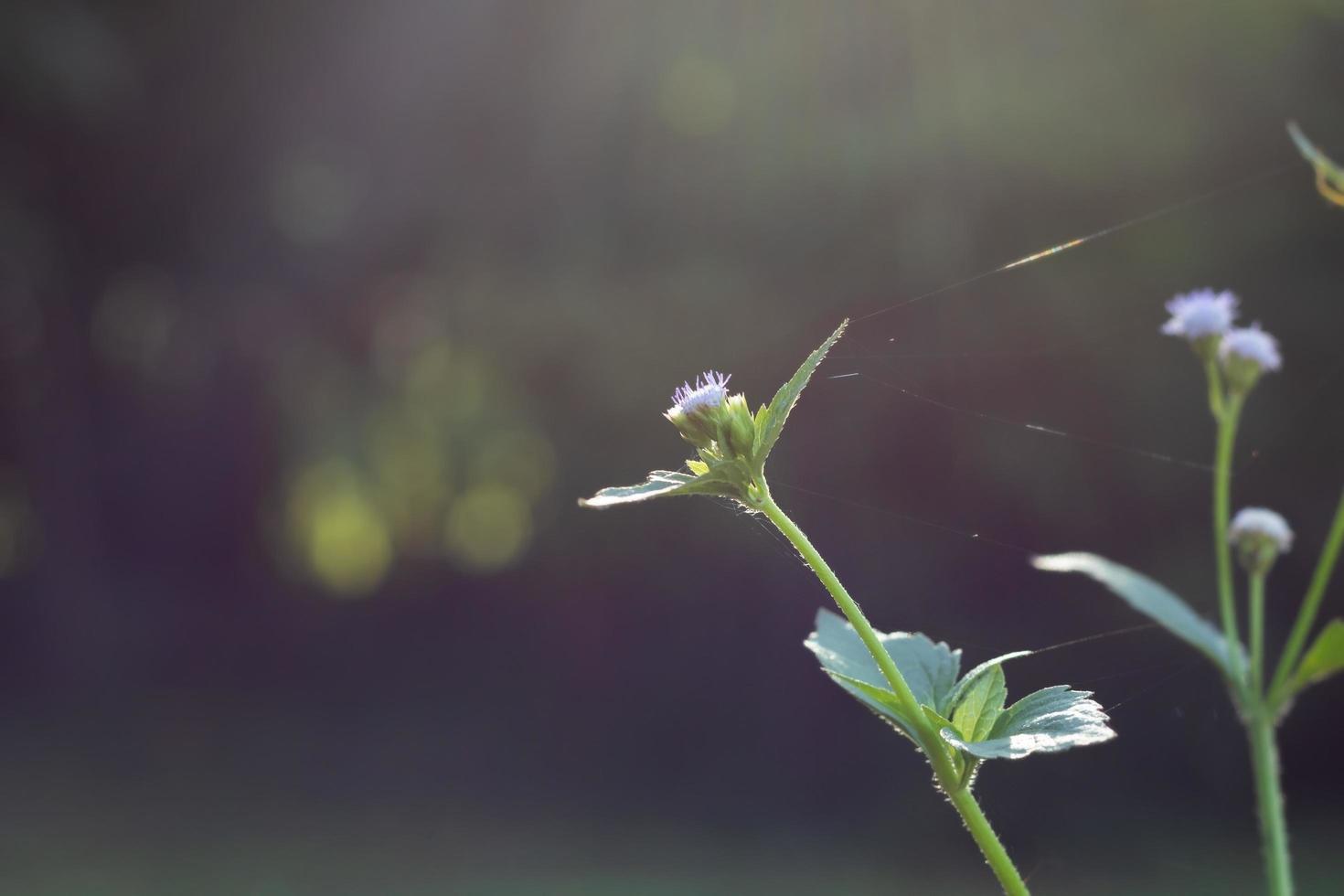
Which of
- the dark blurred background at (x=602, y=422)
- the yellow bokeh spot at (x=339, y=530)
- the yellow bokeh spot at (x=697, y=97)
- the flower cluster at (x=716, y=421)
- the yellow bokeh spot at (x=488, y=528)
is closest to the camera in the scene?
the flower cluster at (x=716, y=421)

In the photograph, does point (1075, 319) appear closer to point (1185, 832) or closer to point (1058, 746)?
point (1185, 832)

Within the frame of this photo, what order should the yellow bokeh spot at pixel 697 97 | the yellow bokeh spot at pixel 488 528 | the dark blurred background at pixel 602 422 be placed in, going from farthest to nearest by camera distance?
the yellow bokeh spot at pixel 488 528 → the yellow bokeh spot at pixel 697 97 → the dark blurred background at pixel 602 422

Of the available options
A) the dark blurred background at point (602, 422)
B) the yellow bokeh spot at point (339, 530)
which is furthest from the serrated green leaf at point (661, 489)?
the yellow bokeh spot at point (339, 530)

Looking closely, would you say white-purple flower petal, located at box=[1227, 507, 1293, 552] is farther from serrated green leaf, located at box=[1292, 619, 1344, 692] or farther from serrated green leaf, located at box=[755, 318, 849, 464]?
serrated green leaf, located at box=[755, 318, 849, 464]

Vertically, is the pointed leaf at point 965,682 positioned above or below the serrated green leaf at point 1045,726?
above

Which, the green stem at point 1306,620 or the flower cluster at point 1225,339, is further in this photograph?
the flower cluster at point 1225,339

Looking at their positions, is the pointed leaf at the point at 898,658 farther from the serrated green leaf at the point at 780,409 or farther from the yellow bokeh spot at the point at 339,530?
the yellow bokeh spot at the point at 339,530

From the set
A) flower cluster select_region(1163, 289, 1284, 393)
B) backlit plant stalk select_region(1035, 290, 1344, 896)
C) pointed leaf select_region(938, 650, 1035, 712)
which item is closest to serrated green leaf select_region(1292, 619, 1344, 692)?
backlit plant stalk select_region(1035, 290, 1344, 896)

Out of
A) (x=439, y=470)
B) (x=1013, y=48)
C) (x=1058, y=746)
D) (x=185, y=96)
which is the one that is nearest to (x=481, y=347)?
(x=439, y=470)
